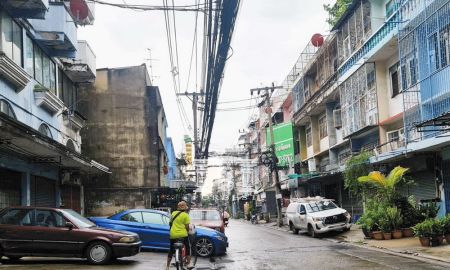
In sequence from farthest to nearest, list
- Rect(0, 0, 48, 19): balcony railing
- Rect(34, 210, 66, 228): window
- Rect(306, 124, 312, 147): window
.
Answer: Rect(306, 124, 312, 147): window < Rect(0, 0, 48, 19): balcony railing < Rect(34, 210, 66, 228): window

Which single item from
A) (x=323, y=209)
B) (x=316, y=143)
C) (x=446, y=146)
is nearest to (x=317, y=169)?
(x=316, y=143)

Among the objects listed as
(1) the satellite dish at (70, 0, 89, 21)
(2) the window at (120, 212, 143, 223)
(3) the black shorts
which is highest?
(1) the satellite dish at (70, 0, 89, 21)

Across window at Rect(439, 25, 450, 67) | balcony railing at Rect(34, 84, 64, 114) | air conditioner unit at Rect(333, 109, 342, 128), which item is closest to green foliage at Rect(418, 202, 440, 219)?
window at Rect(439, 25, 450, 67)

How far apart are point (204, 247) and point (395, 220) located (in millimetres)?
8043

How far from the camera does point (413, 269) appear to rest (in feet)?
38.7

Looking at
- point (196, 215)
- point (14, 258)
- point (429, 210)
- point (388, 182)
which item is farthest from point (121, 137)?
point (14, 258)

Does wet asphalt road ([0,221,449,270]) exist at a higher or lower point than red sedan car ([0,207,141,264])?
lower

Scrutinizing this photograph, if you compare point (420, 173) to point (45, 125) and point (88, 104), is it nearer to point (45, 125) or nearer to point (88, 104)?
point (45, 125)

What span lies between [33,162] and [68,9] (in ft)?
20.8

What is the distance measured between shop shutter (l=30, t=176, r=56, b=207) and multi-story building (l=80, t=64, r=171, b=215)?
11300 mm

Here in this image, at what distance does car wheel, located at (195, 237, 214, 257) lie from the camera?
1611 cm

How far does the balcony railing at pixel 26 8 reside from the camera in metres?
16.8

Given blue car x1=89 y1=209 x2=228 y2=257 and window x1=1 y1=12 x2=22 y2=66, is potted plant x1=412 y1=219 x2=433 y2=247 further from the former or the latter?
window x1=1 y1=12 x2=22 y2=66

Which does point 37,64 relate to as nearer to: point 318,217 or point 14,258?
point 14,258
